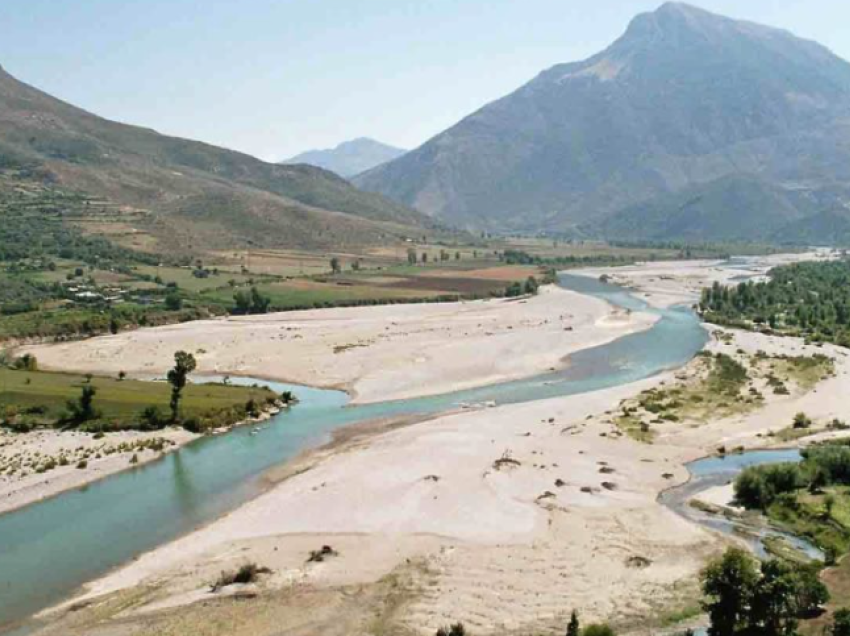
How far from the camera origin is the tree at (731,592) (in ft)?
108

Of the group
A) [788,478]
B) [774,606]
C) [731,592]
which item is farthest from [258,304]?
[774,606]

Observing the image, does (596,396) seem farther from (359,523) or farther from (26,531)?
(26,531)

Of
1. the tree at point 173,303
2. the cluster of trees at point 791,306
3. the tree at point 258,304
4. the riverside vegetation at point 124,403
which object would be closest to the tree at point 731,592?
the riverside vegetation at point 124,403

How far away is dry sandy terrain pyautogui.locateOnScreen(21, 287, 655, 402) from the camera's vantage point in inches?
3629

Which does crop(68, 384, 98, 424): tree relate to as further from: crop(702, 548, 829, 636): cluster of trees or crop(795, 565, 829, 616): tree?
crop(795, 565, 829, 616): tree

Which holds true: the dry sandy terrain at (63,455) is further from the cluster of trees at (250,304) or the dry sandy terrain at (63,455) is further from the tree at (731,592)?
the cluster of trees at (250,304)

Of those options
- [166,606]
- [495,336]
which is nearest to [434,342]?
[495,336]

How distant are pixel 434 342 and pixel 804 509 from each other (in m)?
69.0

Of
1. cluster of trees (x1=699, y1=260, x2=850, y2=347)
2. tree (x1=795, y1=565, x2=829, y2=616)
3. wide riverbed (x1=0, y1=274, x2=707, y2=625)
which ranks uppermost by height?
cluster of trees (x1=699, y1=260, x2=850, y2=347)

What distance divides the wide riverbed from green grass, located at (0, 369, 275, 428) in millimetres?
4795

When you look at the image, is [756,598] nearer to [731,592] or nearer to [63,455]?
[731,592]

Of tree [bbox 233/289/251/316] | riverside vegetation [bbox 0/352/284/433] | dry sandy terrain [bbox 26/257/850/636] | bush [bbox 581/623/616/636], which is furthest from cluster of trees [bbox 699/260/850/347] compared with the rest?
bush [bbox 581/623/616/636]

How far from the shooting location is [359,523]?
153 ft

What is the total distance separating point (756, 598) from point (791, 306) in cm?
12278
